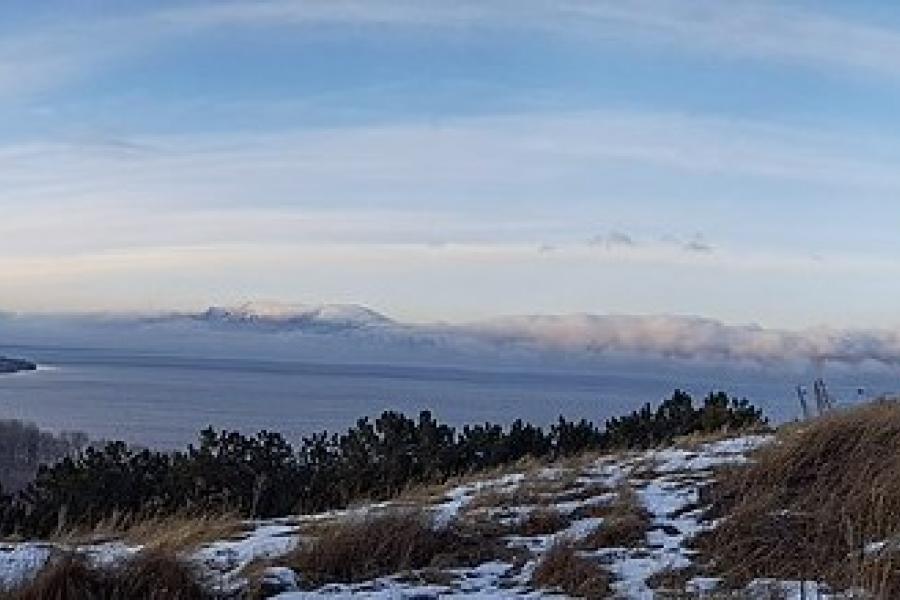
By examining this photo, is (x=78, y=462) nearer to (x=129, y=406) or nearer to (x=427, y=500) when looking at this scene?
(x=427, y=500)

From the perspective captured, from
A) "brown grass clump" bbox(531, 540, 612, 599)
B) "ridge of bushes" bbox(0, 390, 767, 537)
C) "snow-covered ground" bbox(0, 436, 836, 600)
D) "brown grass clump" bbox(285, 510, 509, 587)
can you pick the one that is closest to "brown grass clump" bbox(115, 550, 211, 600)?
"snow-covered ground" bbox(0, 436, 836, 600)

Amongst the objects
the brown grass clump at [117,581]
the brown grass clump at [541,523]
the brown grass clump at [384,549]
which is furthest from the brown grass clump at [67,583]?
the brown grass clump at [541,523]

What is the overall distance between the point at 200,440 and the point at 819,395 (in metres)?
7.34

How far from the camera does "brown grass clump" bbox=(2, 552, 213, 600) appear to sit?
6.08m

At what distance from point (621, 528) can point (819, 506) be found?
124 cm

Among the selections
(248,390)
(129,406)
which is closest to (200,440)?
(129,406)

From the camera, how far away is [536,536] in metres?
7.73

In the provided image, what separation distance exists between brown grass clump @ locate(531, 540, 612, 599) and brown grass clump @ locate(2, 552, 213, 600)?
1.84 meters

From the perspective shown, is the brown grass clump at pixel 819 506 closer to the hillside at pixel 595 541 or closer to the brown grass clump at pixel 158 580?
the hillside at pixel 595 541

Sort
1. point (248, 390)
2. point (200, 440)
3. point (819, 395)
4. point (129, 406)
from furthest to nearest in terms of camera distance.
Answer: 1. point (248, 390)
2. point (129, 406)
3. point (200, 440)
4. point (819, 395)

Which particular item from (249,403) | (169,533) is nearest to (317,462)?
(169,533)

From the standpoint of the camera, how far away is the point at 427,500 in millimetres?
9422

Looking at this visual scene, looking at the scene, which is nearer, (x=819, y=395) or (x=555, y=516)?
(x=555, y=516)

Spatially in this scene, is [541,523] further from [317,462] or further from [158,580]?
[317,462]
